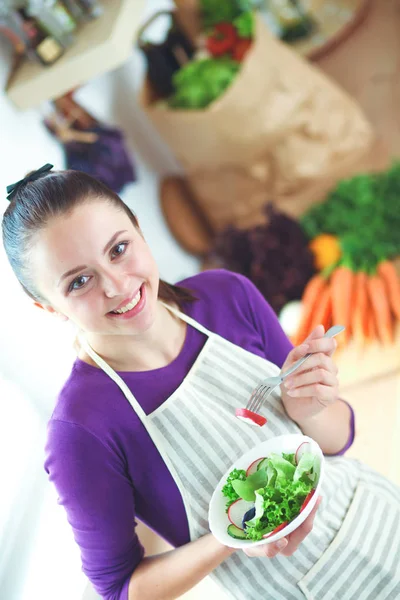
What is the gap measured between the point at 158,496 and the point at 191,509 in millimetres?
44

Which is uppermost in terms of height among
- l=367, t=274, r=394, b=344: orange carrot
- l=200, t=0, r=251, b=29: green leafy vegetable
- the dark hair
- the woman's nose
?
the dark hair

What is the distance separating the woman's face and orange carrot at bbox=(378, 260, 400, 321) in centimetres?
87

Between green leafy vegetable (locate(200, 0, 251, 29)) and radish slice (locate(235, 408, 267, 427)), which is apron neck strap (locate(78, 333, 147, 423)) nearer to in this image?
radish slice (locate(235, 408, 267, 427))

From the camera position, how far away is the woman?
649mm

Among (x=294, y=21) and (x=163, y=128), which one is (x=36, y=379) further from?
(x=294, y=21)

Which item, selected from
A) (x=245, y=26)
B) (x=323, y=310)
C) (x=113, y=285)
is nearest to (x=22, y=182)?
(x=113, y=285)

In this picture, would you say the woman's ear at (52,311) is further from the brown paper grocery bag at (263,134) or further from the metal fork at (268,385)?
the brown paper grocery bag at (263,134)

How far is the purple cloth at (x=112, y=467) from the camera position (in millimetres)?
685

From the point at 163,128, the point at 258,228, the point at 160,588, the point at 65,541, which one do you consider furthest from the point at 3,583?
the point at 163,128

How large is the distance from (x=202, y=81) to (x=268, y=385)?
1222 mm

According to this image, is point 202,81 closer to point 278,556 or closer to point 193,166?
point 193,166

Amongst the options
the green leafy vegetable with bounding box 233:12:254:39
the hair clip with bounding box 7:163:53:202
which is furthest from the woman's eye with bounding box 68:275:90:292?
the green leafy vegetable with bounding box 233:12:254:39

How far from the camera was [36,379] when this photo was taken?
0.88 m

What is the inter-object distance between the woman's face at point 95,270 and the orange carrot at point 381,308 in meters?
0.82
